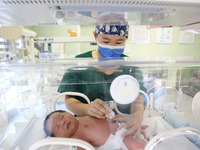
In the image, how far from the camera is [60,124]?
0.77 metres

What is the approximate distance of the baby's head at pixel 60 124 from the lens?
0.73 meters

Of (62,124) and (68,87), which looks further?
(68,87)

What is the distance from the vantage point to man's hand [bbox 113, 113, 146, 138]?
0.80m

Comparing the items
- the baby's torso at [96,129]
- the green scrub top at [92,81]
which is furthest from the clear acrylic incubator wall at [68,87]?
the baby's torso at [96,129]

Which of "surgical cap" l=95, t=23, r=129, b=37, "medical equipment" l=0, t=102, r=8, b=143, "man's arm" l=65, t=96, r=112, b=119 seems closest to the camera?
"medical equipment" l=0, t=102, r=8, b=143

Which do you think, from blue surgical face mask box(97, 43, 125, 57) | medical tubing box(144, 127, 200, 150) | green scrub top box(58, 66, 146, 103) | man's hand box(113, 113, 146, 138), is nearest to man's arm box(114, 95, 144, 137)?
man's hand box(113, 113, 146, 138)

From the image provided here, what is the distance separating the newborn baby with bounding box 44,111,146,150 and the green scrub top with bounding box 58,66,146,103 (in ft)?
0.42

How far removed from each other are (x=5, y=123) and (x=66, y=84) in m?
0.36

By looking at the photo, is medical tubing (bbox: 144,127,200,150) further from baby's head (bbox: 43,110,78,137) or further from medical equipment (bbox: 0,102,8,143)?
medical equipment (bbox: 0,102,8,143)

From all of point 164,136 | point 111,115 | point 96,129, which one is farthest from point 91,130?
point 164,136

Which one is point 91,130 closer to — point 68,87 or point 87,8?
point 68,87

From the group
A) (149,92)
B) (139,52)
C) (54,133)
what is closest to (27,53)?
(54,133)

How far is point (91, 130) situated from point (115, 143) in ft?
0.48

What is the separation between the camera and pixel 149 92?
948 millimetres
